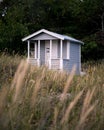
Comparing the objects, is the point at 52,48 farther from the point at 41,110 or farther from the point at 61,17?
the point at 41,110

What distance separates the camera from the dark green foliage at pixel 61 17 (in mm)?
35875

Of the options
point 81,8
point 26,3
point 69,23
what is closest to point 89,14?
point 81,8

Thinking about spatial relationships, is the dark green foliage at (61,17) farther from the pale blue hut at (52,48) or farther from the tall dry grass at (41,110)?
the tall dry grass at (41,110)

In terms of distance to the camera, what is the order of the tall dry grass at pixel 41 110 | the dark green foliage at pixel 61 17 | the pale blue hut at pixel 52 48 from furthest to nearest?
the dark green foliage at pixel 61 17 → the pale blue hut at pixel 52 48 → the tall dry grass at pixel 41 110

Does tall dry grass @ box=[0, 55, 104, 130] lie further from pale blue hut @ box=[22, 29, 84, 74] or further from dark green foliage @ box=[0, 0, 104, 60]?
dark green foliage @ box=[0, 0, 104, 60]

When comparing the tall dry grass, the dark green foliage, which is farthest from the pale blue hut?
the tall dry grass

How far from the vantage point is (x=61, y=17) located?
39.8 meters

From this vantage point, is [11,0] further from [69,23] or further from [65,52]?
[65,52]

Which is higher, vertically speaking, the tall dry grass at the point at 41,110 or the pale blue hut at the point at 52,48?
the pale blue hut at the point at 52,48

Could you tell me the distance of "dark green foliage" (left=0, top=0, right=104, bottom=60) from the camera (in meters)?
35.9

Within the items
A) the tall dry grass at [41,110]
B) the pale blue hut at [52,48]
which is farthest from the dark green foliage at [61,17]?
the tall dry grass at [41,110]

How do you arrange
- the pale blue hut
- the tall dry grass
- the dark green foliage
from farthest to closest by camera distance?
the dark green foliage → the pale blue hut → the tall dry grass

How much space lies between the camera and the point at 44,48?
26.4 meters

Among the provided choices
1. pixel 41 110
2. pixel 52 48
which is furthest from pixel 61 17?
pixel 41 110
